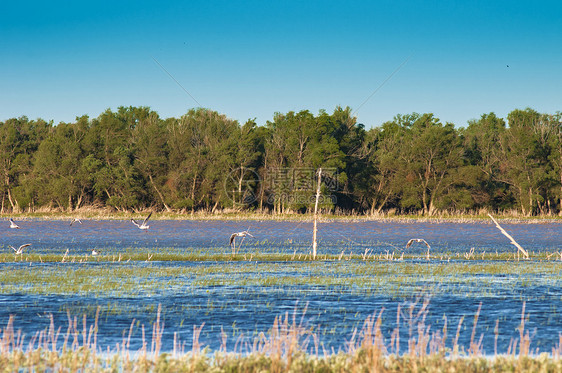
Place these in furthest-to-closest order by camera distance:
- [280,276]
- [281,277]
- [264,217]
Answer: [264,217] < [280,276] < [281,277]

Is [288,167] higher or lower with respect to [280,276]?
higher

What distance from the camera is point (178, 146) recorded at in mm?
99062

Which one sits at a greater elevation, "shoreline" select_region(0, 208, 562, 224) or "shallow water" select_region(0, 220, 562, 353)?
"shoreline" select_region(0, 208, 562, 224)

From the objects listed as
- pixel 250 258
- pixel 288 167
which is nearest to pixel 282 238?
pixel 250 258

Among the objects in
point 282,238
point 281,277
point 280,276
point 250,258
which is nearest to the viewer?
point 281,277

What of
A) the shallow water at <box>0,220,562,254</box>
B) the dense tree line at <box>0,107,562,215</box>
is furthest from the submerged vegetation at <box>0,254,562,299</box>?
the dense tree line at <box>0,107,562,215</box>

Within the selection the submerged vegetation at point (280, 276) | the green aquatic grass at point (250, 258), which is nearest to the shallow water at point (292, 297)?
the submerged vegetation at point (280, 276)

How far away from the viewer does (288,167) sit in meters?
95.0

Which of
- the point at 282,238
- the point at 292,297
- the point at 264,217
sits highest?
the point at 264,217

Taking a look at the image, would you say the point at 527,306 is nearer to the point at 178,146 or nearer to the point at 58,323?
the point at 58,323

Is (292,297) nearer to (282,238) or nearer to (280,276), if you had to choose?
(280,276)

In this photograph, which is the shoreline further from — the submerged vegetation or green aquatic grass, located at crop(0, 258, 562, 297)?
→ green aquatic grass, located at crop(0, 258, 562, 297)

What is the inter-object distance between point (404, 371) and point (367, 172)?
8740 cm

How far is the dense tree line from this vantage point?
306 ft
